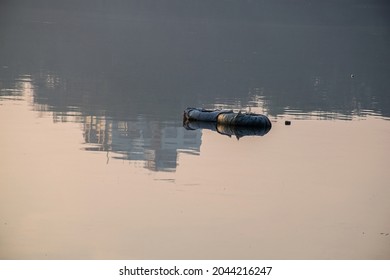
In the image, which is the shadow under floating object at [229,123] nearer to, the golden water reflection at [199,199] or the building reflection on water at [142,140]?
the building reflection on water at [142,140]

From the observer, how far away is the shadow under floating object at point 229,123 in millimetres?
70812

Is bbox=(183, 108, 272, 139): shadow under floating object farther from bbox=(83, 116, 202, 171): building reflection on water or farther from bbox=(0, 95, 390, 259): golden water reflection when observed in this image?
bbox=(0, 95, 390, 259): golden water reflection

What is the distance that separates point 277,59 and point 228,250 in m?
110

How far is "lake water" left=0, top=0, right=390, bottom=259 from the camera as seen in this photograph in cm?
4194

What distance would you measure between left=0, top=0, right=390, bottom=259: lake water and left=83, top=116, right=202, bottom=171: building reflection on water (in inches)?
5.4

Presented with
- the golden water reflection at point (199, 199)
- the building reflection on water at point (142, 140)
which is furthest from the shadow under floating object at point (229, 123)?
the golden water reflection at point (199, 199)

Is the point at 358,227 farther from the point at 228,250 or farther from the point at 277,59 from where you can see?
the point at 277,59

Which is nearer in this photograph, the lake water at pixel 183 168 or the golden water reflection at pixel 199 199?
the golden water reflection at pixel 199 199

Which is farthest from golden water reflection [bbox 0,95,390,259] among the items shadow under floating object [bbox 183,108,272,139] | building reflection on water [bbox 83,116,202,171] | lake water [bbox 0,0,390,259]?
shadow under floating object [bbox 183,108,272,139]

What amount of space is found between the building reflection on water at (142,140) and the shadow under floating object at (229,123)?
1.51 metres

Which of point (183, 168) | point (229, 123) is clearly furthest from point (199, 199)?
point (229, 123)

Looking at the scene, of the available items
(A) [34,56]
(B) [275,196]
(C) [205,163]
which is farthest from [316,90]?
(B) [275,196]

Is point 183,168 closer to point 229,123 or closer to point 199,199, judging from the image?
point 199,199

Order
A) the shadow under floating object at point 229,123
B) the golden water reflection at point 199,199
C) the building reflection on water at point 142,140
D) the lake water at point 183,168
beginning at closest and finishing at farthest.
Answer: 1. the golden water reflection at point 199,199
2. the lake water at point 183,168
3. the building reflection on water at point 142,140
4. the shadow under floating object at point 229,123
